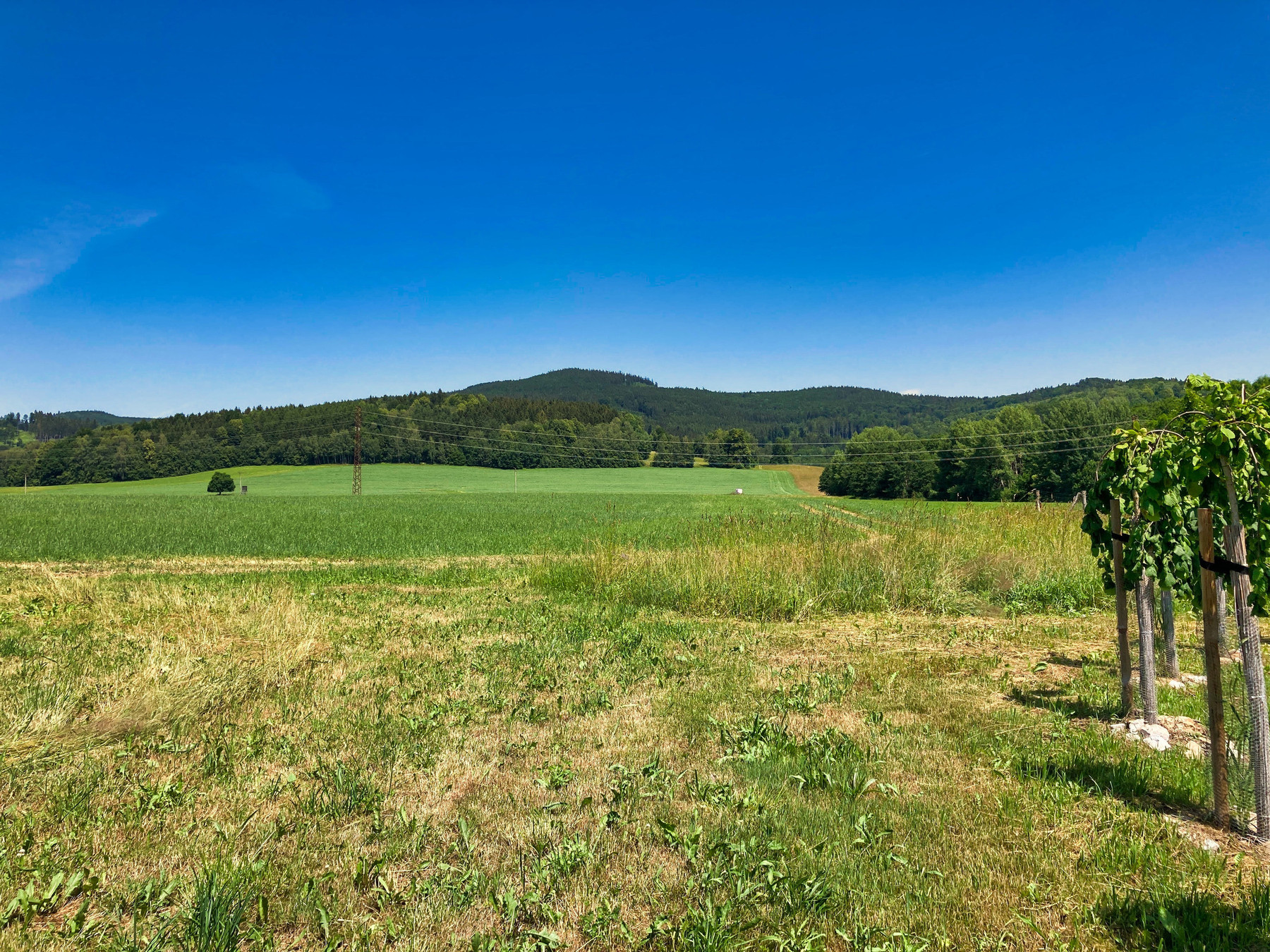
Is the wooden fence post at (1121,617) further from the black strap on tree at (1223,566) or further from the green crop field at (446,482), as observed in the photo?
the green crop field at (446,482)

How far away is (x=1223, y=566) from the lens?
3.75 metres

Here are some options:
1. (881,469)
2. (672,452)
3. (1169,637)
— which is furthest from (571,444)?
(1169,637)

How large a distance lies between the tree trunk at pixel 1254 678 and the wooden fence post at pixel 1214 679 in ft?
0.30

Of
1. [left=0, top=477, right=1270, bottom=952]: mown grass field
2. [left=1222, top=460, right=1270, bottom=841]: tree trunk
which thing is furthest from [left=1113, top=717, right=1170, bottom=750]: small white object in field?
[left=1222, top=460, right=1270, bottom=841]: tree trunk

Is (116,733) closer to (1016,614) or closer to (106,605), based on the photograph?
(106,605)

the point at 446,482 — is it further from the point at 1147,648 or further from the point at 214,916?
the point at 214,916

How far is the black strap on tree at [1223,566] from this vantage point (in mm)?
→ 3662

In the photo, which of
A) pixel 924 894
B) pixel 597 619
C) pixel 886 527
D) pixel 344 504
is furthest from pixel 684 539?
pixel 344 504

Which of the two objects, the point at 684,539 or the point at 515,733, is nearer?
the point at 515,733

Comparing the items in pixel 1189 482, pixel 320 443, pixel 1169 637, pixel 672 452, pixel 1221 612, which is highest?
pixel 320 443

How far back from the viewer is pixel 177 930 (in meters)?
2.99

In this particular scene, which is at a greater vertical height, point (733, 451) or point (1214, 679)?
point (733, 451)

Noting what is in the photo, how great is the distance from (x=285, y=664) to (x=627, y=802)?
502 centimetres

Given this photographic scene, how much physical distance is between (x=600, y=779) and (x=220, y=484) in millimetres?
72009
